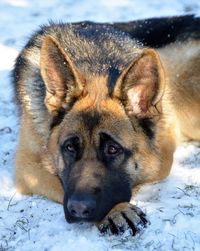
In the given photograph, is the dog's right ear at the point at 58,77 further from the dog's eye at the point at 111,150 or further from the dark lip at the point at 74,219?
the dark lip at the point at 74,219

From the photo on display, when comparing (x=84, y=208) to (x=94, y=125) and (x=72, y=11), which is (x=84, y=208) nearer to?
(x=94, y=125)

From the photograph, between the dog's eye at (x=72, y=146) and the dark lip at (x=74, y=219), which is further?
the dog's eye at (x=72, y=146)

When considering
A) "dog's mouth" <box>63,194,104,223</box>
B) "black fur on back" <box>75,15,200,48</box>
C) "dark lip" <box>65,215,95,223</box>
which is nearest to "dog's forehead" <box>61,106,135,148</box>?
"dog's mouth" <box>63,194,104,223</box>

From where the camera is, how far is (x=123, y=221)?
4.14m

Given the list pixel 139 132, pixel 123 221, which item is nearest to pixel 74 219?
pixel 123 221

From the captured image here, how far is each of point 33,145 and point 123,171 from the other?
3.39 ft

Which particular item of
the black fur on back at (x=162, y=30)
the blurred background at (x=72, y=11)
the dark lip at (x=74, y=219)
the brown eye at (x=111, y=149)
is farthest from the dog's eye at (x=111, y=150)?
the blurred background at (x=72, y=11)

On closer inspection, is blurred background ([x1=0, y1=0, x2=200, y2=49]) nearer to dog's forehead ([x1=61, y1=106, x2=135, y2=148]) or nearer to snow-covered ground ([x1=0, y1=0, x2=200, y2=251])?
snow-covered ground ([x1=0, y1=0, x2=200, y2=251])

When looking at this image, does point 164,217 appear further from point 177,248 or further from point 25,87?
point 25,87

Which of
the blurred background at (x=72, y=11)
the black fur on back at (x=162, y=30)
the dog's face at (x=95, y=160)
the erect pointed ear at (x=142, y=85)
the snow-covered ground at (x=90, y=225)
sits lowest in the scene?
the snow-covered ground at (x=90, y=225)

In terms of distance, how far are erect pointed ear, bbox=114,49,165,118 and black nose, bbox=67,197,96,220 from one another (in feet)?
2.70

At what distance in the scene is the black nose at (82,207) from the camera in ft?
13.1

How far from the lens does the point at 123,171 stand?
4.38 m

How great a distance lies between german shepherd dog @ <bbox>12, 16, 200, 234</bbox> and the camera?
164 inches
